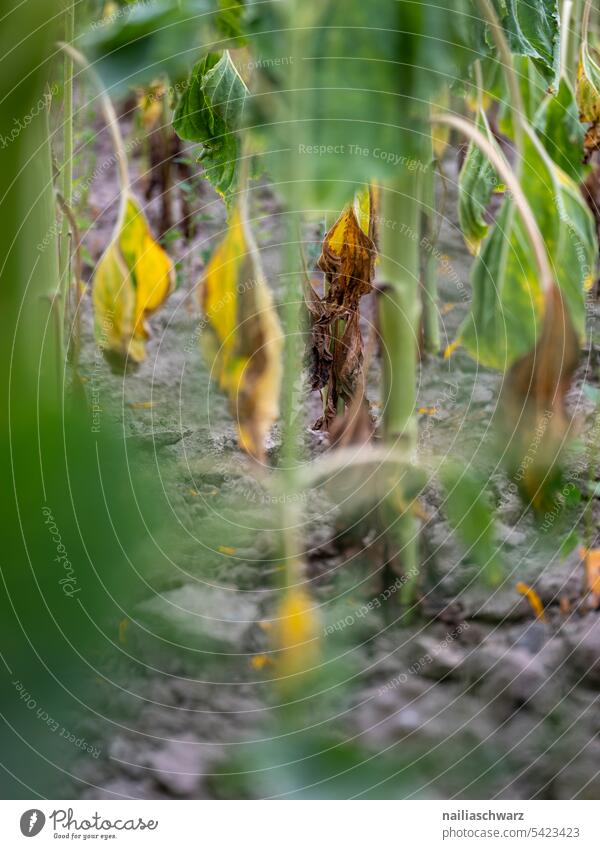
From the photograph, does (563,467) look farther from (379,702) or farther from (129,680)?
(129,680)

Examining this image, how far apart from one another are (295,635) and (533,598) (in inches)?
5.9

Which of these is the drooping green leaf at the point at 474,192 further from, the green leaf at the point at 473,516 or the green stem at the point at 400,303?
the green leaf at the point at 473,516

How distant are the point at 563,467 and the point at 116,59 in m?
0.34

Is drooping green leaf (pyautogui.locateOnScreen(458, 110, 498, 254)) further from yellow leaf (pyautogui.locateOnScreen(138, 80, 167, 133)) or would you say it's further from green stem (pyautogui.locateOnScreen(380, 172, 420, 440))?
yellow leaf (pyautogui.locateOnScreen(138, 80, 167, 133))

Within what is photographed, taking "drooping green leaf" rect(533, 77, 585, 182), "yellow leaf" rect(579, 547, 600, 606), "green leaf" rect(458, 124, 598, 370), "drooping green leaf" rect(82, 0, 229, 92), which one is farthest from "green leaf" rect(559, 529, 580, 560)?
"drooping green leaf" rect(82, 0, 229, 92)

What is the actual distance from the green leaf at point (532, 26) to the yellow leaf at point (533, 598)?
304mm

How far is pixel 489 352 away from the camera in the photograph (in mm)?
469

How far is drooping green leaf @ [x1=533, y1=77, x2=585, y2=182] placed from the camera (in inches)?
18.3

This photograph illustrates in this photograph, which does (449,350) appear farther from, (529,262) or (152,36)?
(152,36)

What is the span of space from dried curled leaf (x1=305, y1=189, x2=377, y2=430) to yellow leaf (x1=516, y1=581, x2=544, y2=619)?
153 mm

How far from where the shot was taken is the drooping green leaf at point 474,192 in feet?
1.56

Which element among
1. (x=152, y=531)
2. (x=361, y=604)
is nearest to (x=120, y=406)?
(x=152, y=531)

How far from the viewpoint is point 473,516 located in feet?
1.54

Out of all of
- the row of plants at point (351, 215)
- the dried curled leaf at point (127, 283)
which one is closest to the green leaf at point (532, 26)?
the row of plants at point (351, 215)
